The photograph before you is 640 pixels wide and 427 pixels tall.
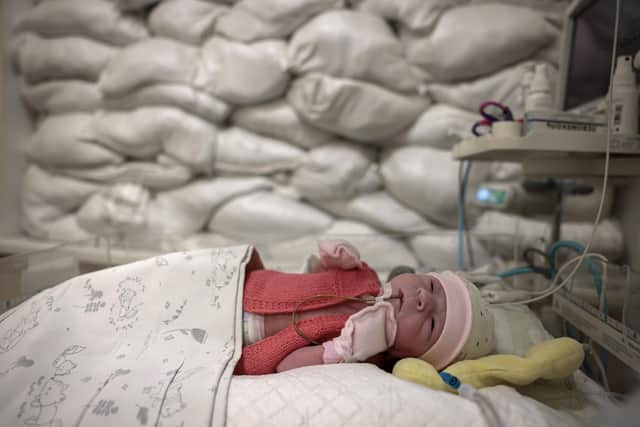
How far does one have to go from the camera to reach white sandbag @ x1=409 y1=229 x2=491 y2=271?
3.84 ft

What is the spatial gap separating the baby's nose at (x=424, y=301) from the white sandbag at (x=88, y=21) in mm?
1405

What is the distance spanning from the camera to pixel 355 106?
1.20 meters

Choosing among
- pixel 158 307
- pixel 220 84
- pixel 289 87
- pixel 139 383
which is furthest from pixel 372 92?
pixel 139 383

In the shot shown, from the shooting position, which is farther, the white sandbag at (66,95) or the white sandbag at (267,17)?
the white sandbag at (66,95)

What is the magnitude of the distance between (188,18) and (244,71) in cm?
31

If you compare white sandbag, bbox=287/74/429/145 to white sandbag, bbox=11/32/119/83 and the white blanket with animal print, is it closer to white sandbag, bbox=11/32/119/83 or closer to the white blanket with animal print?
the white blanket with animal print

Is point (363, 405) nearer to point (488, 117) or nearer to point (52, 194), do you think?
point (488, 117)

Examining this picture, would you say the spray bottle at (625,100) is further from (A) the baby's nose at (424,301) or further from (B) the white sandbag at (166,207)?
(B) the white sandbag at (166,207)

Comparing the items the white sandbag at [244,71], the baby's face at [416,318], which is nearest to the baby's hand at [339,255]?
the baby's face at [416,318]

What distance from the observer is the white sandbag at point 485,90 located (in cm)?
111

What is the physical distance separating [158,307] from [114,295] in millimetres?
80

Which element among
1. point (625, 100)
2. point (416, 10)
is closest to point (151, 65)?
point (416, 10)

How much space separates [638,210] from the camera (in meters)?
0.91

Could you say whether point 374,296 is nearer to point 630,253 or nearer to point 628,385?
point 628,385
